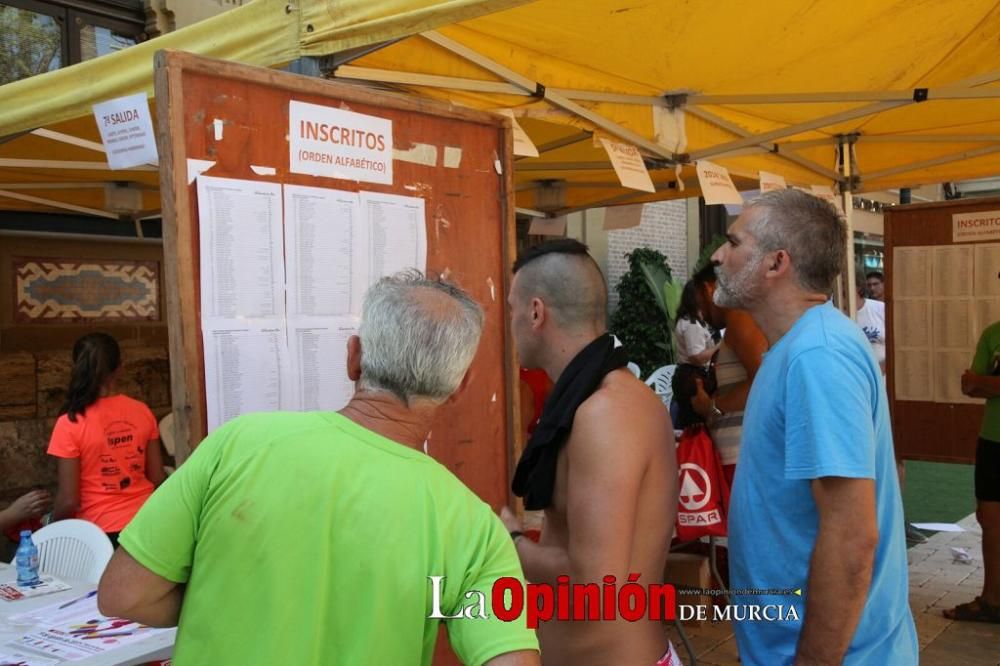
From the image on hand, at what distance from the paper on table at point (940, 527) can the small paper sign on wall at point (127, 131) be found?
21.6 feet

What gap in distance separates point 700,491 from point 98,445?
9.51 ft

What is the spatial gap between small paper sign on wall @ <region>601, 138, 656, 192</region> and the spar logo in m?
1.32

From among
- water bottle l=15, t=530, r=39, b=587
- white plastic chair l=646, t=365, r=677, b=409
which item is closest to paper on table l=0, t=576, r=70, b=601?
water bottle l=15, t=530, r=39, b=587

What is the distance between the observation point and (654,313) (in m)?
11.9

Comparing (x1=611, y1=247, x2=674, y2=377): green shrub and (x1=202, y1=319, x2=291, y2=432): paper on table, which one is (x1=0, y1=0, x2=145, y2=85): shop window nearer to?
(x1=202, y1=319, x2=291, y2=432): paper on table

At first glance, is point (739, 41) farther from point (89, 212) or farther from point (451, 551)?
point (89, 212)

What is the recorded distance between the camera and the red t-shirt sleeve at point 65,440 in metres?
4.12

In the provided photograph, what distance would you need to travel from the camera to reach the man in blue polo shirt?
Result: 1.72 metres

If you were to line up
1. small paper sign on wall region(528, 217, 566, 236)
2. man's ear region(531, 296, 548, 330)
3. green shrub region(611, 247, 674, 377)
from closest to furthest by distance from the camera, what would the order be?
man's ear region(531, 296, 548, 330) < small paper sign on wall region(528, 217, 566, 236) < green shrub region(611, 247, 674, 377)

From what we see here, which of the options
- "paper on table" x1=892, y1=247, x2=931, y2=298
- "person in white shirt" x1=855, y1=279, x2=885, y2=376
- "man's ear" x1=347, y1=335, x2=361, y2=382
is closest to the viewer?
"man's ear" x1=347, y1=335, x2=361, y2=382

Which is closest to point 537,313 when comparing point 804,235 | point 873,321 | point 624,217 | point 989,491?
point 804,235

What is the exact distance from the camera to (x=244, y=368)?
2.08 m

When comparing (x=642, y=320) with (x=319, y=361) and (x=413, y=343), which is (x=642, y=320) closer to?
(x=319, y=361)

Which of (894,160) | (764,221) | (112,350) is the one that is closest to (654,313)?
(894,160)
